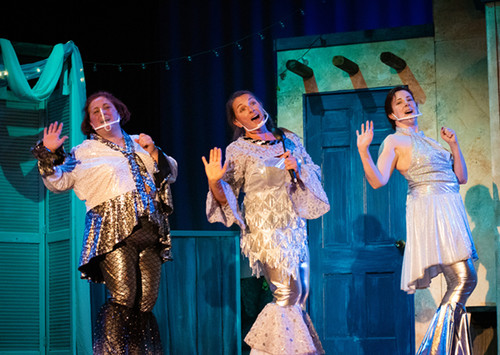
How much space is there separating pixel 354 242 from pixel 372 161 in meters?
1.75

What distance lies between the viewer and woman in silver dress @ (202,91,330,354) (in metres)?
4.64

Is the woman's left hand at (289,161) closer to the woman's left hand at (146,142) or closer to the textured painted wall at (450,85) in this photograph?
the woman's left hand at (146,142)

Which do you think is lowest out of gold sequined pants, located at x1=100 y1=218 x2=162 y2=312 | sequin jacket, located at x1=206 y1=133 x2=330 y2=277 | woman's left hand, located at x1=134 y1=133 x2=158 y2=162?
gold sequined pants, located at x1=100 y1=218 x2=162 y2=312

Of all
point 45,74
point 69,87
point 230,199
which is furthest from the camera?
point 69,87

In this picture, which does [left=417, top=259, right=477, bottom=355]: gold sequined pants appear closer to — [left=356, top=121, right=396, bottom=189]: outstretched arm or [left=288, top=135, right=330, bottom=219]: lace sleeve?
[left=356, top=121, right=396, bottom=189]: outstretched arm

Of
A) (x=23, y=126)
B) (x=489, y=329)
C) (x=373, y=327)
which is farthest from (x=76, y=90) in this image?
(x=489, y=329)

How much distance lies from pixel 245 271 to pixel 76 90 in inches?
106

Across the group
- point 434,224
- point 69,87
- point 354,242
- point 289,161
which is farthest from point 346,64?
point 69,87

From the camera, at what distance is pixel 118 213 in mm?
4457

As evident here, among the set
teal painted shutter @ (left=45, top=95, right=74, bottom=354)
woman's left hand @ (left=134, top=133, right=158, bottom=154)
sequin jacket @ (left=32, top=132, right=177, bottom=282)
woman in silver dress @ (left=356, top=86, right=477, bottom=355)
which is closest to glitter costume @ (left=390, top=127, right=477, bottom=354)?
woman in silver dress @ (left=356, top=86, right=477, bottom=355)

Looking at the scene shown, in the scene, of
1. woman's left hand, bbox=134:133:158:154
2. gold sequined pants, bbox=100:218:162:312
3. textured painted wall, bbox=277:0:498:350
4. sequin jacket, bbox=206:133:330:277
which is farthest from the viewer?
textured painted wall, bbox=277:0:498:350

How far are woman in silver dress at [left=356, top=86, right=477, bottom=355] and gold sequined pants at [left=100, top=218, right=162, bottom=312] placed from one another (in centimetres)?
142

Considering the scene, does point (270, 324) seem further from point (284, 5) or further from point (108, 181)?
point (284, 5)

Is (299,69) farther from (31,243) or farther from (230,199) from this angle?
(31,243)
